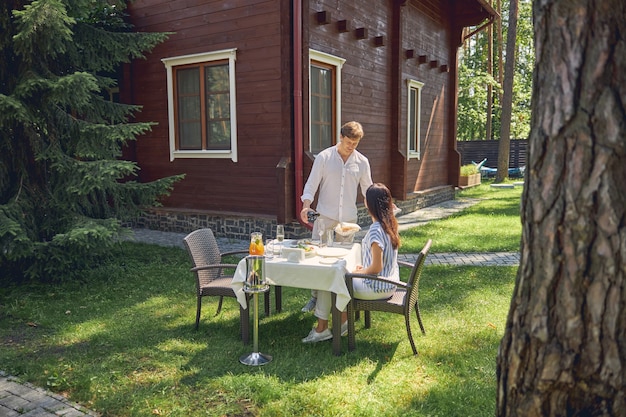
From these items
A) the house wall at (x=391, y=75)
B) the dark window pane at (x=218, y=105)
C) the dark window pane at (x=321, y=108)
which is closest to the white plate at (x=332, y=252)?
the dark window pane at (x=321, y=108)

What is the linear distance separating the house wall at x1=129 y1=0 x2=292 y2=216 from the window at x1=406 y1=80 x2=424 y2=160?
474cm

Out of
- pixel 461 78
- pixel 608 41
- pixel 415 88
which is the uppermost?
pixel 461 78

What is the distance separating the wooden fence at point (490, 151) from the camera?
24.9 meters

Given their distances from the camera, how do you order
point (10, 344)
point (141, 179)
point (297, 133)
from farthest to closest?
1. point (141, 179)
2. point (297, 133)
3. point (10, 344)

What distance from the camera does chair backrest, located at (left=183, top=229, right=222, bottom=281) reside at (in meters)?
4.50

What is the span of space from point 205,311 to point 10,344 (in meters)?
1.65

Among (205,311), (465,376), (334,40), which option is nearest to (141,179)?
(334,40)

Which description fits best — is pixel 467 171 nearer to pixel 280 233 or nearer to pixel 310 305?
pixel 310 305

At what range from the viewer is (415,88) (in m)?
12.6

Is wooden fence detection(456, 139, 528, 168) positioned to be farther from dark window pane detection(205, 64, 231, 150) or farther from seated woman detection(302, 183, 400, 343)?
seated woman detection(302, 183, 400, 343)

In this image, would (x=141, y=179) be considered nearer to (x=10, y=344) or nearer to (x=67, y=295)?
(x=67, y=295)

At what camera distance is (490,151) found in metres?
25.5

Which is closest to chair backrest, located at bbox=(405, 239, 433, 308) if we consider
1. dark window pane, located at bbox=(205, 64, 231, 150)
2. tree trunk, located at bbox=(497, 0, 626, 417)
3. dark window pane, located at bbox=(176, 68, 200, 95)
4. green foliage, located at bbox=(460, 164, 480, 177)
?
tree trunk, located at bbox=(497, 0, 626, 417)

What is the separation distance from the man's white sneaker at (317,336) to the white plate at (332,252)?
0.64 metres
